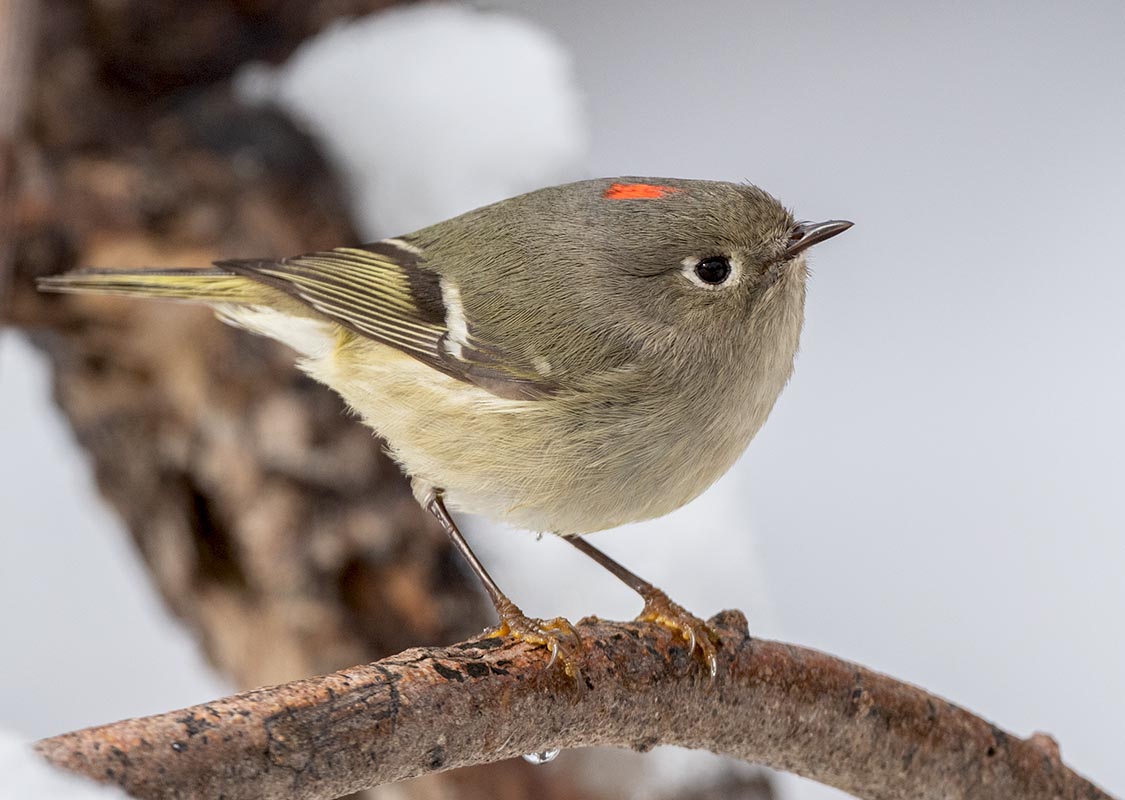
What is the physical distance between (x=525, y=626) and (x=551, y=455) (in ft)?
0.71

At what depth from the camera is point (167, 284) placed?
5.89 feet

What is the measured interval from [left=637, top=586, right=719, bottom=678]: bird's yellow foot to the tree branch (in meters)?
0.02

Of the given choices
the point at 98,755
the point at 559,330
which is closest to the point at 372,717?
the point at 98,755

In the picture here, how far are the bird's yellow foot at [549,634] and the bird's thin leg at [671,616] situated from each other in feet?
0.54

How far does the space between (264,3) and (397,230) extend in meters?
0.58

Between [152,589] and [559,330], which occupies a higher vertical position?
[152,589]

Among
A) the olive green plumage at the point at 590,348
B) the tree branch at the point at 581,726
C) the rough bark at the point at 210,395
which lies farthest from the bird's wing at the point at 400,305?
the rough bark at the point at 210,395

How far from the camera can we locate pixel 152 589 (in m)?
2.58

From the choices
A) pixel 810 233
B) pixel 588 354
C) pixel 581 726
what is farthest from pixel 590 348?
pixel 581 726

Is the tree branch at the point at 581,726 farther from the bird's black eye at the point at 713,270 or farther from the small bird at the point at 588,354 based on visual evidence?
the bird's black eye at the point at 713,270

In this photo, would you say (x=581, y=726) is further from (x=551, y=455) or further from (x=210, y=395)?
(x=210, y=395)

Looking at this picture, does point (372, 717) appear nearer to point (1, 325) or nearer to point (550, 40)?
point (1, 325)

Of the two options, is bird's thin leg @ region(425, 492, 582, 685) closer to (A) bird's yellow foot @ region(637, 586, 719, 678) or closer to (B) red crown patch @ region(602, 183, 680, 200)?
(A) bird's yellow foot @ region(637, 586, 719, 678)

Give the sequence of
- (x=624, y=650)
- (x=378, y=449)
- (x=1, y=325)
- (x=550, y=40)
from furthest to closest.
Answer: (x=550, y=40)
(x=378, y=449)
(x=1, y=325)
(x=624, y=650)
